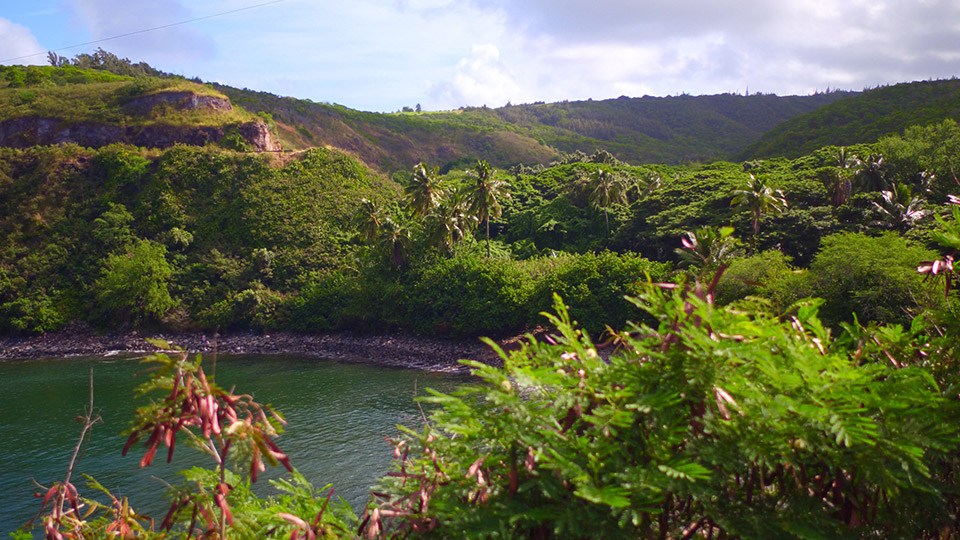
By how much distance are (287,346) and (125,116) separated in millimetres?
41289

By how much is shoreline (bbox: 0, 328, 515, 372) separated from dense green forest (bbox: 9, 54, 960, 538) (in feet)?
4.83

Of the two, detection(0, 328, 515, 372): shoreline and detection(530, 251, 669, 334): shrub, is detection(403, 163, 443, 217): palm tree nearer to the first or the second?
detection(0, 328, 515, 372): shoreline

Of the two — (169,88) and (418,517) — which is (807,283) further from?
(169,88)

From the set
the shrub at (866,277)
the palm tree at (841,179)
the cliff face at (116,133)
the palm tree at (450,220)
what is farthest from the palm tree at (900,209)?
the cliff face at (116,133)

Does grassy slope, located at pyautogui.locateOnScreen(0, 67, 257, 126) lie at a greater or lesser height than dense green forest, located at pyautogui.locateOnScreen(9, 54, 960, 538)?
greater

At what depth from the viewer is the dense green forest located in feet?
10.7

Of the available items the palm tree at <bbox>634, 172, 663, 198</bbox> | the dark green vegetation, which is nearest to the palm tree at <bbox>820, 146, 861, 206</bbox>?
the dark green vegetation

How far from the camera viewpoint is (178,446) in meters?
25.8

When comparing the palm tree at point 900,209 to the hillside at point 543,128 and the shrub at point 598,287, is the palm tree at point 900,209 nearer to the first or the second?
the shrub at point 598,287

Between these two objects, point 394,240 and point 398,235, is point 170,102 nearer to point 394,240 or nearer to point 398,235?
point 398,235

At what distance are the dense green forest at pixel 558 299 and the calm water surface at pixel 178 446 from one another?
121 inches

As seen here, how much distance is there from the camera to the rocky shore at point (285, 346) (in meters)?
40.7

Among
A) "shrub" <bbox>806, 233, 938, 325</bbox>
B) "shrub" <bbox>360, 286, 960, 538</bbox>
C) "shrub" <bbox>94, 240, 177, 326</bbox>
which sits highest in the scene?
"shrub" <bbox>360, 286, 960, 538</bbox>

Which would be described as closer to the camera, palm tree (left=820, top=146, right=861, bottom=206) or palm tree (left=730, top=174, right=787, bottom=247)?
palm tree (left=730, top=174, right=787, bottom=247)
